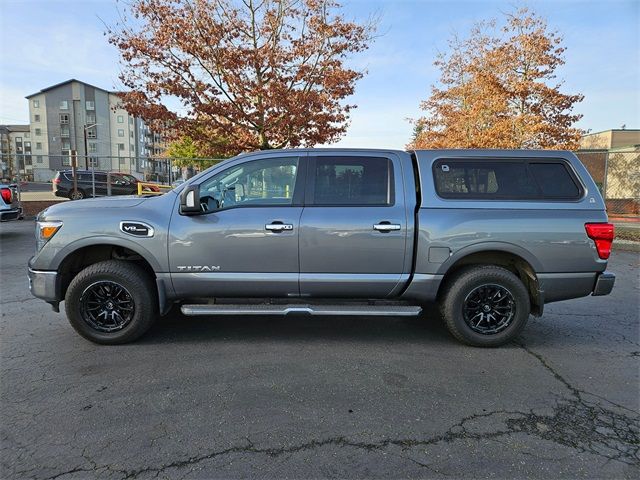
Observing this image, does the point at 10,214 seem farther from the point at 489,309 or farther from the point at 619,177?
the point at 619,177

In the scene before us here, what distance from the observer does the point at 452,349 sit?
14.1 feet

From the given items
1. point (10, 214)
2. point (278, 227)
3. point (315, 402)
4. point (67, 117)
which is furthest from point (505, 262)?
point (67, 117)

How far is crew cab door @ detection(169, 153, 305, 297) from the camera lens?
412 cm

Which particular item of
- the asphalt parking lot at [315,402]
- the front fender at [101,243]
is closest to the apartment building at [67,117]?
the front fender at [101,243]

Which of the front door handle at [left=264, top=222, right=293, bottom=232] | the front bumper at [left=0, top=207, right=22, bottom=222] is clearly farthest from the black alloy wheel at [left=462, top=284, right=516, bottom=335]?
the front bumper at [left=0, top=207, right=22, bottom=222]

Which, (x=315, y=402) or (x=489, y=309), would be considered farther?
(x=489, y=309)

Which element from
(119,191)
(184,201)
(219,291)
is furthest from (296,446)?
(119,191)

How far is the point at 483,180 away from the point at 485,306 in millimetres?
1267

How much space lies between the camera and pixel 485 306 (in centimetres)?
430

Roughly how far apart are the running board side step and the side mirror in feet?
3.08

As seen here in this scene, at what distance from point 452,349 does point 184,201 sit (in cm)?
300

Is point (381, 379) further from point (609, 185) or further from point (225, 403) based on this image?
point (609, 185)

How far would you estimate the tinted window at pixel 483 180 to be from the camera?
430 cm

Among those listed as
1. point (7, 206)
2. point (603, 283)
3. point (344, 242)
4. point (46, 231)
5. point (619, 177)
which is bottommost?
point (603, 283)
